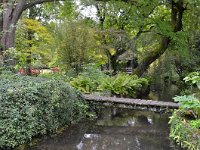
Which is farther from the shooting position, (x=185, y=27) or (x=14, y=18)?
(x=185, y=27)

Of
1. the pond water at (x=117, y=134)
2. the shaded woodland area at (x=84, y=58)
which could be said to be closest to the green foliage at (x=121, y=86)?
the shaded woodland area at (x=84, y=58)

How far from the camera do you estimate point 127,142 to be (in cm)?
700

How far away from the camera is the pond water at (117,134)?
261 inches

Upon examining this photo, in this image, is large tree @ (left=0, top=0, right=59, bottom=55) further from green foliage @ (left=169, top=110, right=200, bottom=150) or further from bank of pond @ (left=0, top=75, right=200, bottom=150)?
green foliage @ (left=169, top=110, right=200, bottom=150)

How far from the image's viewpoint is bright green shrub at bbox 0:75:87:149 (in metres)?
5.94

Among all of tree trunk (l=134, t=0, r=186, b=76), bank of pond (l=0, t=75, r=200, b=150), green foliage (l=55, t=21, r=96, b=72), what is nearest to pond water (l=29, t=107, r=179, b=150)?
bank of pond (l=0, t=75, r=200, b=150)

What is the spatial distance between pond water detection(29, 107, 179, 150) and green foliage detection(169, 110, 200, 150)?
0.72 ft

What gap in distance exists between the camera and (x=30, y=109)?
6277mm

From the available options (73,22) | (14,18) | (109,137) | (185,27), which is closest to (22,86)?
(109,137)

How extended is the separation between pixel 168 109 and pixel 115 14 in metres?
8.29

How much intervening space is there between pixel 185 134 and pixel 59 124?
329cm

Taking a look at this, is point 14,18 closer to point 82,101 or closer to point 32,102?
point 82,101

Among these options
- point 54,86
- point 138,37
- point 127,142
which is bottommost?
point 127,142

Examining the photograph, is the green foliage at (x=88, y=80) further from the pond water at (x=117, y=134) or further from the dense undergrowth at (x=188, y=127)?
the dense undergrowth at (x=188, y=127)
